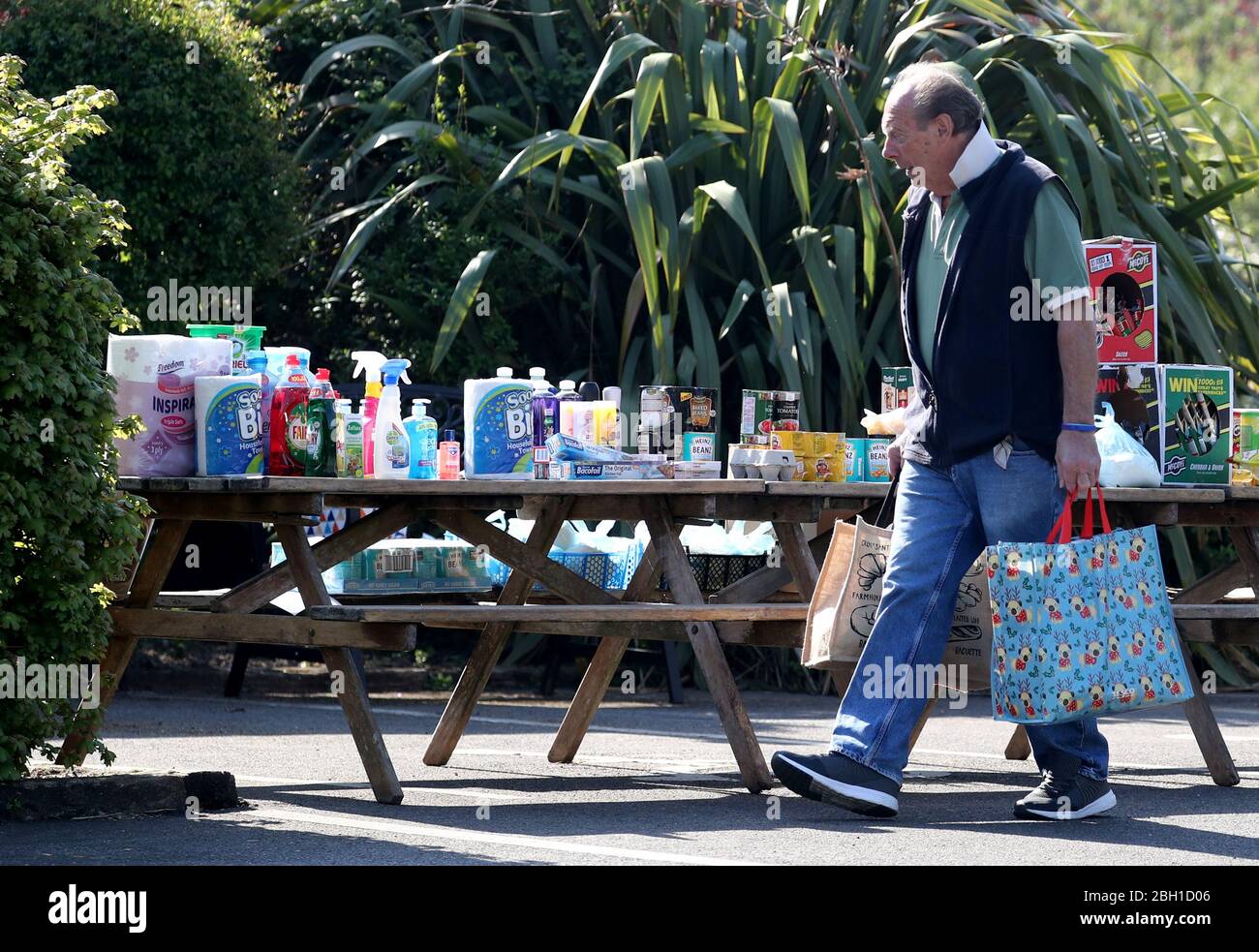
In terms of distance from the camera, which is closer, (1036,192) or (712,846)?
(712,846)

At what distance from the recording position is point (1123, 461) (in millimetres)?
6188

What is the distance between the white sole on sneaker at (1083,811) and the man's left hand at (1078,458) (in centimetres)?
91

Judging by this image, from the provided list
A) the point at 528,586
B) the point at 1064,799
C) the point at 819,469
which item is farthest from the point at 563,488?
the point at 1064,799

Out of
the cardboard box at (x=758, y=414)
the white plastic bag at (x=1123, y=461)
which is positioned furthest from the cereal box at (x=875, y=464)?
the white plastic bag at (x=1123, y=461)

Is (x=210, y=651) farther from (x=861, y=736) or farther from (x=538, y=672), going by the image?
(x=861, y=736)

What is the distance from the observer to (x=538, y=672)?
Answer: 33.4 ft

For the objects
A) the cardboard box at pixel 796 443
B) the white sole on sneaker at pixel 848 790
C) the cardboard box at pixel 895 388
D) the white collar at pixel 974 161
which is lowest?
the white sole on sneaker at pixel 848 790

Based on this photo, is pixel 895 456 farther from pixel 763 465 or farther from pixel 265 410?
pixel 265 410

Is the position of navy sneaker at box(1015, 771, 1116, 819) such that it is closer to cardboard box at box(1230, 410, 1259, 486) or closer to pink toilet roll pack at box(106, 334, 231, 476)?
cardboard box at box(1230, 410, 1259, 486)

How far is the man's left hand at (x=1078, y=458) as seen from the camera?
4949 millimetres

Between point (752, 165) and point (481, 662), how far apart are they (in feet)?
14.6

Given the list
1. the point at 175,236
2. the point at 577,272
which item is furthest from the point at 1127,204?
the point at 175,236

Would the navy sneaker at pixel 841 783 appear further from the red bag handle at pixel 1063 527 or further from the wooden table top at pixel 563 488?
the wooden table top at pixel 563 488
